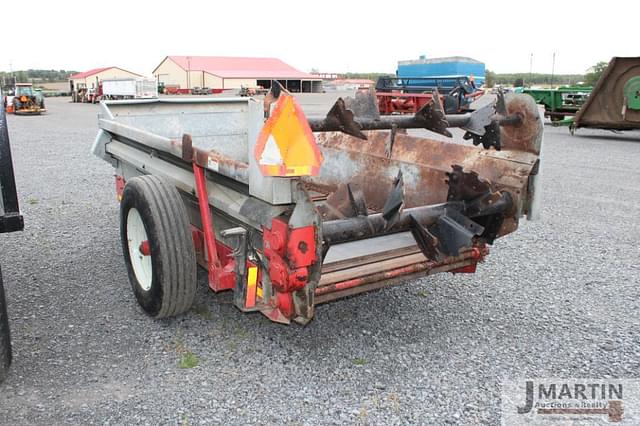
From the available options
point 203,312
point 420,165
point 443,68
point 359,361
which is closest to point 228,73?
point 443,68

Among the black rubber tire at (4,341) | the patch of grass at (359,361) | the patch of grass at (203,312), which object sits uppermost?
the black rubber tire at (4,341)

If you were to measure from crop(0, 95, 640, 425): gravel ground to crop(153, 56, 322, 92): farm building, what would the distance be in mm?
55328

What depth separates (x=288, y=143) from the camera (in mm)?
2396

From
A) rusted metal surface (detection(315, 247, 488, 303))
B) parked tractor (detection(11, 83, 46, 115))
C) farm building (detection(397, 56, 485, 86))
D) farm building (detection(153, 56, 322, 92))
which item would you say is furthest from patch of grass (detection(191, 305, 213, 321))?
farm building (detection(153, 56, 322, 92))

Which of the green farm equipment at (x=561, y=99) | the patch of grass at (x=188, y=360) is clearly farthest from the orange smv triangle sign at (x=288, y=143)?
the green farm equipment at (x=561, y=99)

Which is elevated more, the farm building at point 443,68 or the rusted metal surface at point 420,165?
the farm building at point 443,68

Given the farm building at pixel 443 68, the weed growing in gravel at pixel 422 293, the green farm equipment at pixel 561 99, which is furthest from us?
the farm building at pixel 443 68

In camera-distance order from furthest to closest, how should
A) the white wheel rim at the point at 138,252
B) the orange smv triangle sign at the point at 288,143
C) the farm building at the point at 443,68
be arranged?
the farm building at the point at 443,68 → the white wheel rim at the point at 138,252 → the orange smv triangle sign at the point at 288,143

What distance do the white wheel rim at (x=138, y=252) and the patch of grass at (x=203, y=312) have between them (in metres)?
0.37

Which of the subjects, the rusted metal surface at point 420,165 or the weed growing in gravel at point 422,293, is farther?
the weed growing in gravel at point 422,293

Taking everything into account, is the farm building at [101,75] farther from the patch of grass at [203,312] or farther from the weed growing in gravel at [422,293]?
the weed growing in gravel at [422,293]

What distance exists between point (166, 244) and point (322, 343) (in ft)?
3.57

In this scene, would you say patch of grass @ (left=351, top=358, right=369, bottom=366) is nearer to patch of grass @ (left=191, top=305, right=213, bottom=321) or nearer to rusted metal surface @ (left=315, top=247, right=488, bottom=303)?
rusted metal surface @ (left=315, top=247, right=488, bottom=303)

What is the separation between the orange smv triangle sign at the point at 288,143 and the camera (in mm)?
2395
